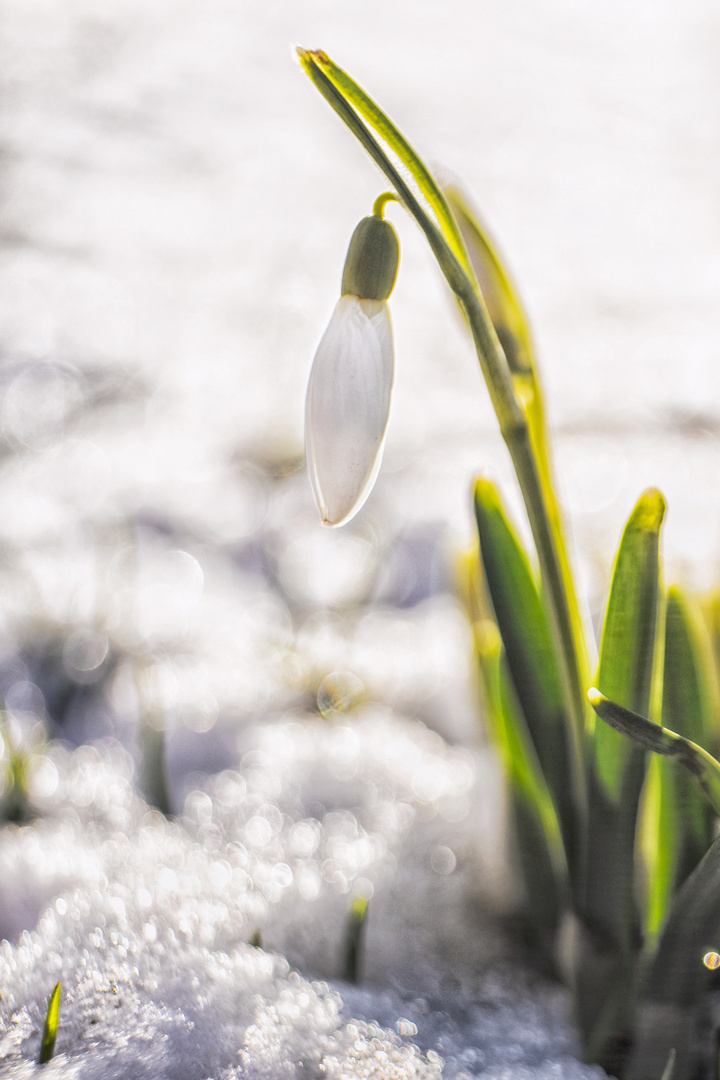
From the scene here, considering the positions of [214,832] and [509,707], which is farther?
[214,832]

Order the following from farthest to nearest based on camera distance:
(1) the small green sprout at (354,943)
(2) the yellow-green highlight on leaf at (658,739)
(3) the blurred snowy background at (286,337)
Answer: (3) the blurred snowy background at (286,337) → (1) the small green sprout at (354,943) → (2) the yellow-green highlight on leaf at (658,739)

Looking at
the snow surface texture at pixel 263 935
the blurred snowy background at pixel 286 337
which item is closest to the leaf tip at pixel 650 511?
the snow surface texture at pixel 263 935

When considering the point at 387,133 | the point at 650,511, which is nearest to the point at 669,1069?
the point at 650,511

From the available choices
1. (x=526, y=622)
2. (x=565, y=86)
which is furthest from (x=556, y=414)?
(x=526, y=622)

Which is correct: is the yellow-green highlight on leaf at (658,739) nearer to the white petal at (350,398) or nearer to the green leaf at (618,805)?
the green leaf at (618,805)

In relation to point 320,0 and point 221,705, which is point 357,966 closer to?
point 221,705

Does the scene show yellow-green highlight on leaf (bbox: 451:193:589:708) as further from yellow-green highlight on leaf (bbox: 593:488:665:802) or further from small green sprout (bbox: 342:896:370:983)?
small green sprout (bbox: 342:896:370:983)

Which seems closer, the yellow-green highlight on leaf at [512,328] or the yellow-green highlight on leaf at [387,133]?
the yellow-green highlight on leaf at [387,133]
